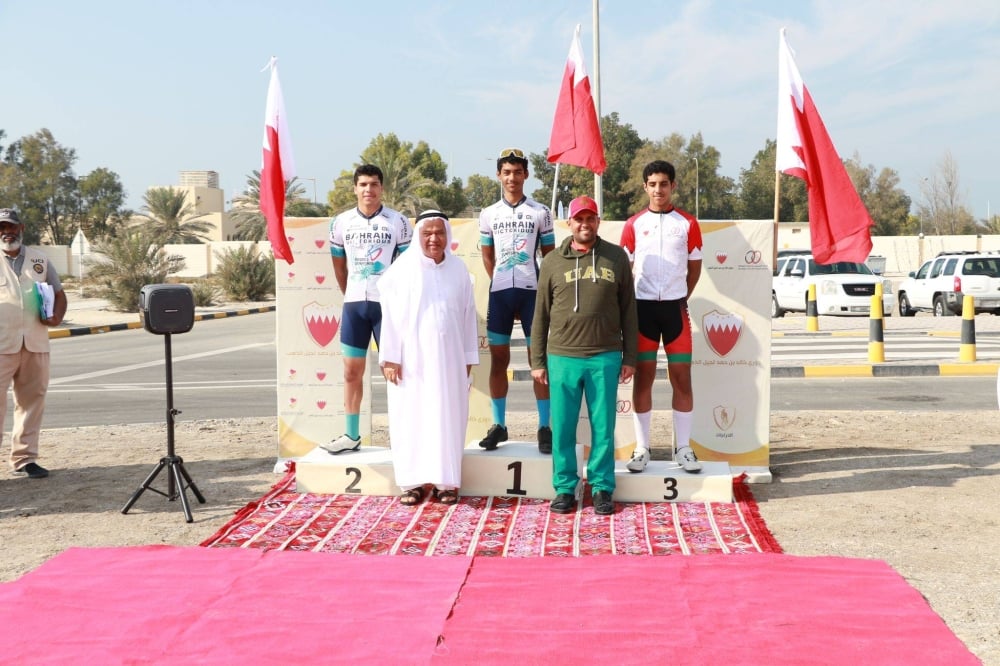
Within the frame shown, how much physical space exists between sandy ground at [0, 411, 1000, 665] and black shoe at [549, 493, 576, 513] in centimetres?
128

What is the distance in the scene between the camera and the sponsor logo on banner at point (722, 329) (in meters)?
7.77

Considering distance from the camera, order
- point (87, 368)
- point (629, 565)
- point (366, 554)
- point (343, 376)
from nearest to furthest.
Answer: point (629, 565), point (366, 554), point (343, 376), point (87, 368)

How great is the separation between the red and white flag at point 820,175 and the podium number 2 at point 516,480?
276 cm

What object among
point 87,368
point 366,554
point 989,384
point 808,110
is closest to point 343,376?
point 366,554

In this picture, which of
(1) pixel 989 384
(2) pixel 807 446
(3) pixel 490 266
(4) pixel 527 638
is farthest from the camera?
(1) pixel 989 384

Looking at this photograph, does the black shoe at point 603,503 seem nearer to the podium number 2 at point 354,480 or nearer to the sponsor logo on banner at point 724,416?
the sponsor logo on banner at point 724,416

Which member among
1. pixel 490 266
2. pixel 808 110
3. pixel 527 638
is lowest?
pixel 527 638

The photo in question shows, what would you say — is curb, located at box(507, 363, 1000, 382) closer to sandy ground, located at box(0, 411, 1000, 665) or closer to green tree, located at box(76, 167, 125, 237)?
sandy ground, located at box(0, 411, 1000, 665)

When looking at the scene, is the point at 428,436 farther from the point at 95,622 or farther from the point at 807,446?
the point at 807,446

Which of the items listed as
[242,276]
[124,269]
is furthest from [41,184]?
[124,269]

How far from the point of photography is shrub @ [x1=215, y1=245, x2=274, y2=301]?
40.1m

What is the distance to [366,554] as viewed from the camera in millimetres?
5758

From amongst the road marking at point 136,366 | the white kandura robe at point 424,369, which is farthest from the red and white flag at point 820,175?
the road marking at point 136,366

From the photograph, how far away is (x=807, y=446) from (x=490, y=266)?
11.8 feet
